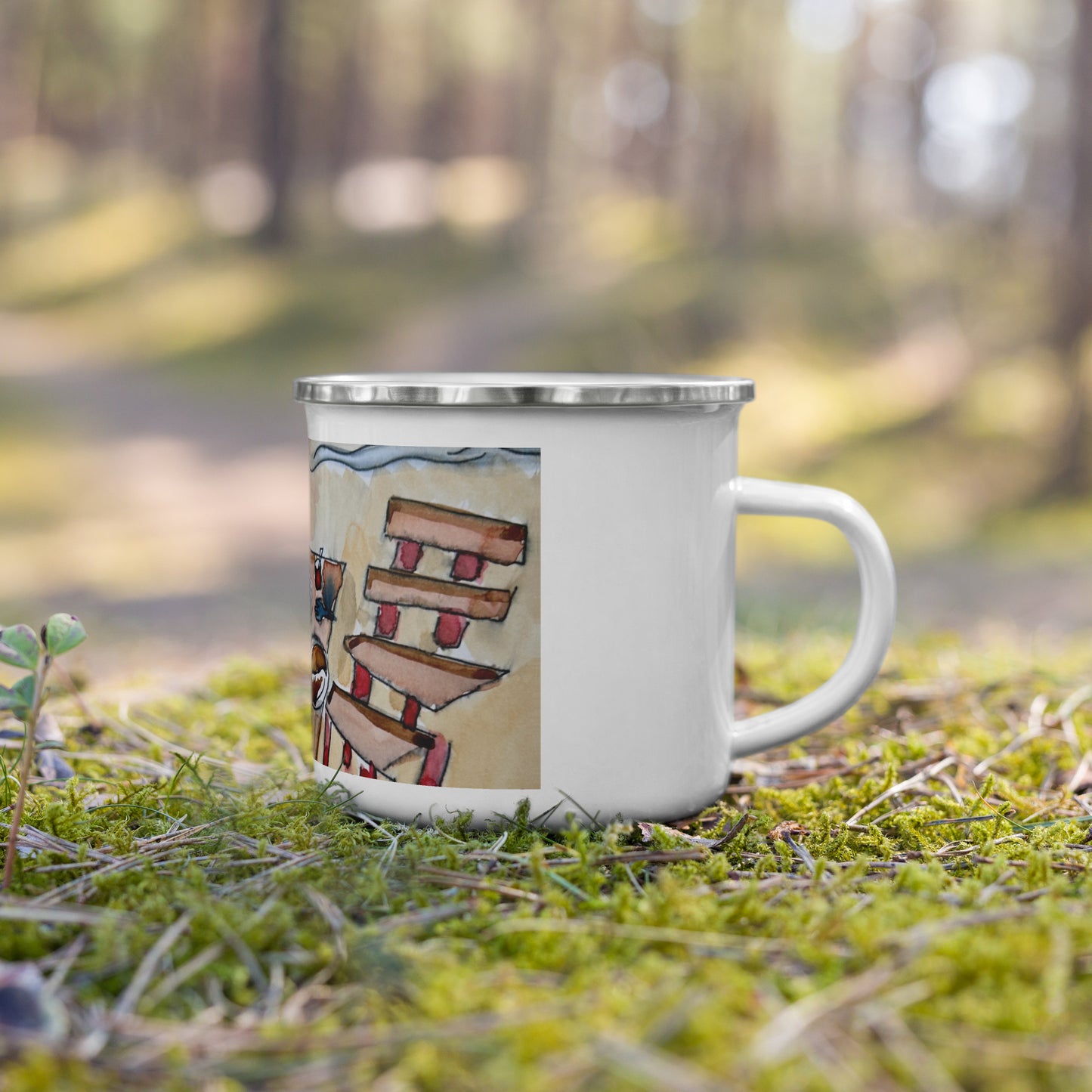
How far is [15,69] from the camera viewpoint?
2420 centimetres

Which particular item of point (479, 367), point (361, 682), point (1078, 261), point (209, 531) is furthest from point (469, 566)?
point (479, 367)

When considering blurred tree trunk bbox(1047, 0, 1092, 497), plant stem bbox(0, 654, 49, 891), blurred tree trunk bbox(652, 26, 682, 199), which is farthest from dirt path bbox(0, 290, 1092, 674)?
blurred tree trunk bbox(652, 26, 682, 199)

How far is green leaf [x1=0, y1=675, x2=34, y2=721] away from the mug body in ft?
1.24

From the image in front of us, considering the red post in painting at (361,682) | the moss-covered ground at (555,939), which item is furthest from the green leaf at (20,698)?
the red post in painting at (361,682)

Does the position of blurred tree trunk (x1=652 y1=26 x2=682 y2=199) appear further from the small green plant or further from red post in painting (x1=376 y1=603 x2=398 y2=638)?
the small green plant

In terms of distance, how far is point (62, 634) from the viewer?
44.7 inches

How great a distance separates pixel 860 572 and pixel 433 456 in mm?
585

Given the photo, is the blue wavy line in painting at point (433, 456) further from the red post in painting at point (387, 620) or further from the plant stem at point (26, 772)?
the plant stem at point (26, 772)

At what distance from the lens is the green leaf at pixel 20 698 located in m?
1.11

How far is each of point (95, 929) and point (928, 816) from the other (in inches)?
39.3

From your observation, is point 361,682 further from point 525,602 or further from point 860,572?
point 860,572

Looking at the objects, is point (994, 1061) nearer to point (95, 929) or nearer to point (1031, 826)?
point (1031, 826)

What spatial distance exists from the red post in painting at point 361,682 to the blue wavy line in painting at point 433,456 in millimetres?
242

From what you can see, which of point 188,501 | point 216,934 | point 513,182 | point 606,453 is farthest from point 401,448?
point 513,182
